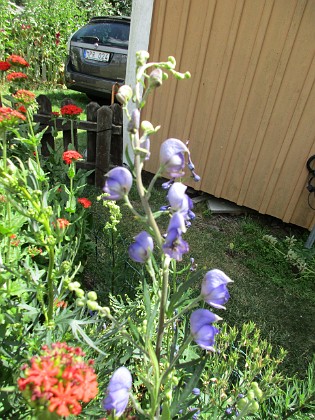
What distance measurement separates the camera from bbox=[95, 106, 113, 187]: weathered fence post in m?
4.01

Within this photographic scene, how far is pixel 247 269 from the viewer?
11.2ft

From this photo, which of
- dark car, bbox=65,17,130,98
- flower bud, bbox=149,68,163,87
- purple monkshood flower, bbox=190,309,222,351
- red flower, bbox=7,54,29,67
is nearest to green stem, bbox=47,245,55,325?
purple monkshood flower, bbox=190,309,222,351

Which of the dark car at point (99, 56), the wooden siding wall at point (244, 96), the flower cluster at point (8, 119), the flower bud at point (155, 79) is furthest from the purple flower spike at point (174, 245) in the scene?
the dark car at point (99, 56)

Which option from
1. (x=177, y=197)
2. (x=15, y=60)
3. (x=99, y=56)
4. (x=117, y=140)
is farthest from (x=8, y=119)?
(x=99, y=56)

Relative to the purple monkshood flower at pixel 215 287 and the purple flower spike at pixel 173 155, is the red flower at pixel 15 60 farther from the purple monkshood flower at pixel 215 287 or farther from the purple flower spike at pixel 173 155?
the purple monkshood flower at pixel 215 287

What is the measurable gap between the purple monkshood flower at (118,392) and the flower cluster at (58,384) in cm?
12

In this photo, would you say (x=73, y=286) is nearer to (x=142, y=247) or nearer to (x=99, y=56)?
(x=142, y=247)

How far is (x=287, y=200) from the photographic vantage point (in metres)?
3.87

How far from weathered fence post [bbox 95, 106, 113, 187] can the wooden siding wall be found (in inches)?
22.8

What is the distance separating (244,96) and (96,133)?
174cm

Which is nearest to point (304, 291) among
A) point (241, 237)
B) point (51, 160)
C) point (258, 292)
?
point (258, 292)

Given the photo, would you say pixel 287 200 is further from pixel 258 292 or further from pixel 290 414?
pixel 290 414

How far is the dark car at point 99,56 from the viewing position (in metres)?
6.46

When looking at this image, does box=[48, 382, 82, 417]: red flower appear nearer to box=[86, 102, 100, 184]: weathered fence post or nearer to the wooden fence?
the wooden fence
